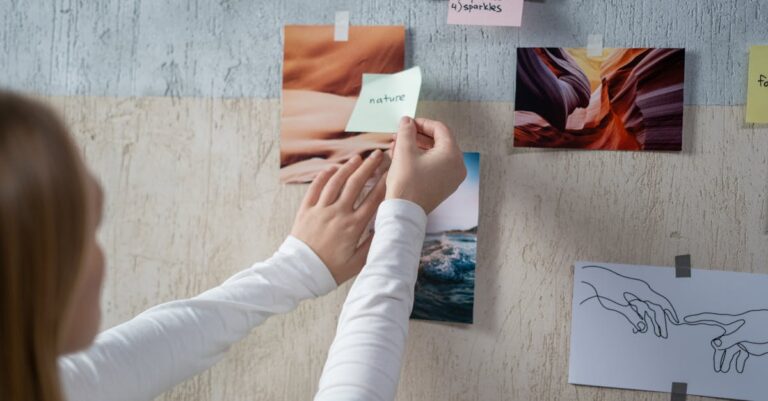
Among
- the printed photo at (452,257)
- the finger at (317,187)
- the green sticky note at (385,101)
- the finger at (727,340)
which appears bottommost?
the finger at (727,340)

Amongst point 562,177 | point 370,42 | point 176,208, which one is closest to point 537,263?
point 562,177

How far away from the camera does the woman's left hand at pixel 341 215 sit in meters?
0.83

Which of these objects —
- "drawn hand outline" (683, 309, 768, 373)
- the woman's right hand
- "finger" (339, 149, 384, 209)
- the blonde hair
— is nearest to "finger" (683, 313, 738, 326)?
"drawn hand outline" (683, 309, 768, 373)

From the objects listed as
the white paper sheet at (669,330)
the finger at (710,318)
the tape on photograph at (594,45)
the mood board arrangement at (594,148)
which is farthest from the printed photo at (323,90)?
the finger at (710,318)

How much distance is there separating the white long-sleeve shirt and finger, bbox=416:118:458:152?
0.36 feet

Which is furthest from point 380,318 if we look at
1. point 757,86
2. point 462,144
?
point 757,86

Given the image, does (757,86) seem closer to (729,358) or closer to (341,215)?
(729,358)

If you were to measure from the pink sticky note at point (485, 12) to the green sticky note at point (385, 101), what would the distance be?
9 cm

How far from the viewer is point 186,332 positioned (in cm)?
76

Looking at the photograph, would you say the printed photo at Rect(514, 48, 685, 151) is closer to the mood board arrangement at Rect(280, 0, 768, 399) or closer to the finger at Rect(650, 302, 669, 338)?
the mood board arrangement at Rect(280, 0, 768, 399)

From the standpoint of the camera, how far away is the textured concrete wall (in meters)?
0.82

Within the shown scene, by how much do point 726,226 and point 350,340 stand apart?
513 millimetres

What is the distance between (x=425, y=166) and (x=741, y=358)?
0.47 metres

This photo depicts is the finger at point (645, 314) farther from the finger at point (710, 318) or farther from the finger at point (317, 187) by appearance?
the finger at point (317, 187)
